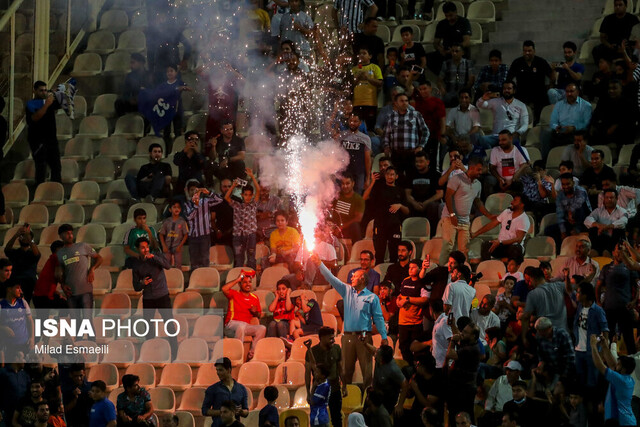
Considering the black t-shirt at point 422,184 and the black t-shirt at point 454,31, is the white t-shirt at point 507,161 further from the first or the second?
the black t-shirt at point 454,31

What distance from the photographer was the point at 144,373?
1393 cm

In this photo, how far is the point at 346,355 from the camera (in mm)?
13156

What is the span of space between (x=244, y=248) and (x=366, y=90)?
8.85 ft

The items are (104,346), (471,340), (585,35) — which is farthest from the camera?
(585,35)

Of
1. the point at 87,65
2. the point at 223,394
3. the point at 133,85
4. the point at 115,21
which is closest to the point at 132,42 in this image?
the point at 115,21

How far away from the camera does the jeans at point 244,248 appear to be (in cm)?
1514

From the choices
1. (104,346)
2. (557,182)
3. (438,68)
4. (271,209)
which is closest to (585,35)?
(438,68)

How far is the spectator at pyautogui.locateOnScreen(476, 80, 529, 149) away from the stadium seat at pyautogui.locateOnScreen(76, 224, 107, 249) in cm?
456

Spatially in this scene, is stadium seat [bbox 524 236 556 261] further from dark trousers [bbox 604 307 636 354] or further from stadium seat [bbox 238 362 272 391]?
stadium seat [bbox 238 362 272 391]

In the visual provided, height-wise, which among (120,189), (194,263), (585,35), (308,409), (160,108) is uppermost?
(585,35)

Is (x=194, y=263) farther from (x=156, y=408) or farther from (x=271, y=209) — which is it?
(x=156, y=408)

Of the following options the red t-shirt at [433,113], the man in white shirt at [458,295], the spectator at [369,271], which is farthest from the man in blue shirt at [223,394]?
the red t-shirt at [433,113]

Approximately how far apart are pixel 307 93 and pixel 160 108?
1862 mm

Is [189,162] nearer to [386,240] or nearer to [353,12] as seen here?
[386,240]
